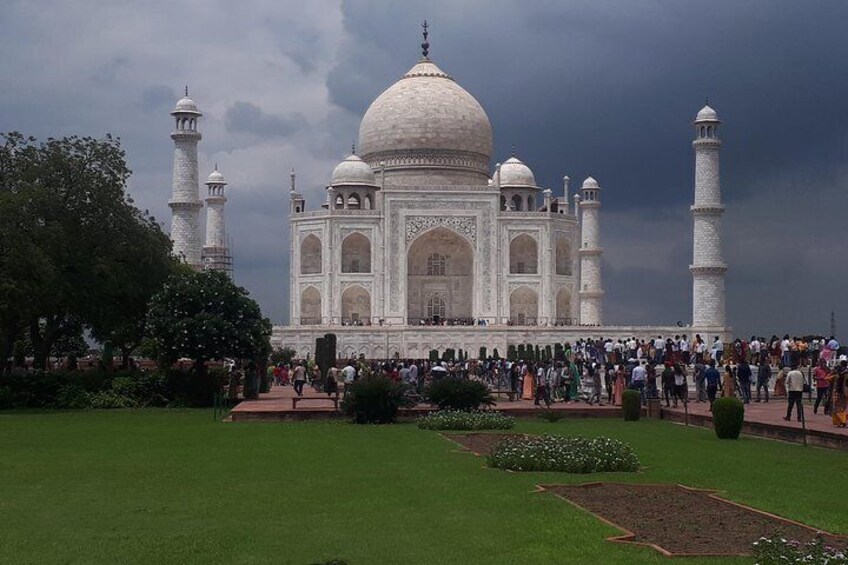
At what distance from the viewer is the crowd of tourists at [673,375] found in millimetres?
19516

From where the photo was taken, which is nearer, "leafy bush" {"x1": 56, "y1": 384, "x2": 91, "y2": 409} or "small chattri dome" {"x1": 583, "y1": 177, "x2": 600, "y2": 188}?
"leafy bush" {"x1": 56, "y1": 384, "x2": 91, "y2": 409}

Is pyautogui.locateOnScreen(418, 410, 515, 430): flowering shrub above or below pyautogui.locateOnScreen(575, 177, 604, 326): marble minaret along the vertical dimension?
below

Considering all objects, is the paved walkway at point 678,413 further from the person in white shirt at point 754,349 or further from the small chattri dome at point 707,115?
the small chattri dome at point 707,115

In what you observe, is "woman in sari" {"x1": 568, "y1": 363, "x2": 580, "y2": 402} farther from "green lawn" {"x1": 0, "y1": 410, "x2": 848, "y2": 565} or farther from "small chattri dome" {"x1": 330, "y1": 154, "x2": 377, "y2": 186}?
"small chattri dome" {"x1": 330, "y1": 154, "x2": 377, "y2": 186}

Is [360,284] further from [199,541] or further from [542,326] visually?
[199,541]

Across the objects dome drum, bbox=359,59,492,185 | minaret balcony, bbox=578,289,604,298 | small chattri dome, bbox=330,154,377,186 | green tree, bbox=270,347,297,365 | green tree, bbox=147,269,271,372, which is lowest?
green tree, bbox=270,347,297,365

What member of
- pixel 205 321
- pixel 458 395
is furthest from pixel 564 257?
pixel 458 395

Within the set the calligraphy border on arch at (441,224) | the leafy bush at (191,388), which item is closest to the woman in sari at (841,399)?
the leafy bush at (191,388)

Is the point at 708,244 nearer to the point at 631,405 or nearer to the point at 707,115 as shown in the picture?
the point at 707,115

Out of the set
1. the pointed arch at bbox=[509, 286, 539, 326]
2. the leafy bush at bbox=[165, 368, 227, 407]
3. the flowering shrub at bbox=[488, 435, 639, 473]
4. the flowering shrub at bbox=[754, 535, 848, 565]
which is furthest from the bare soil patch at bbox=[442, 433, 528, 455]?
the pointed arch at bbox=[509, 286, 539, 326]

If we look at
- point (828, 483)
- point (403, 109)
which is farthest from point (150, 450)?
point (403, 109)

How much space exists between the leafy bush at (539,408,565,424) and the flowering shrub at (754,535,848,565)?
460 inches

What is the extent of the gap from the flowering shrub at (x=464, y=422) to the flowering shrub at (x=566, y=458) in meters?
4.85

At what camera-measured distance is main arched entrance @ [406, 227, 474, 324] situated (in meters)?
46.8
